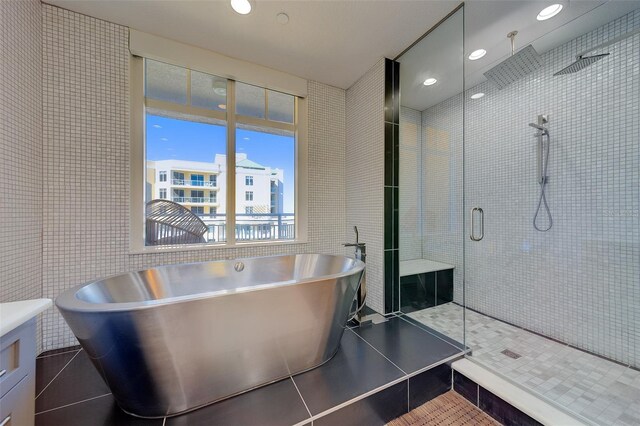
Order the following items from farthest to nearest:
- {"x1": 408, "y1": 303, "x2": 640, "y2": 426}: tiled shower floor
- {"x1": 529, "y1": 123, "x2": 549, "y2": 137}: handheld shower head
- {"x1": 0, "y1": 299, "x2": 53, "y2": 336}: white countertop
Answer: {"x1": 529, "y1": 123, "x2": 549, "y2": 137}: handheld shower head, {"x1": 408, "y1": 303, "x2": 640, "y2": 426}: tiled shower floor, {"x1": 0, "y1": 299, "x2": 53, "y2": 336}: white countertop

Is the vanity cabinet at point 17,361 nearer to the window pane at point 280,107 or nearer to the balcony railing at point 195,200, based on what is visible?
the balcony railing at point 195,200

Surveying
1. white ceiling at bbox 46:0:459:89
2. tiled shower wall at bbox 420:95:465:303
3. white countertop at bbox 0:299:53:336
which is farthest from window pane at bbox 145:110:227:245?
tiled shower wall at bbox 420:95:465:303

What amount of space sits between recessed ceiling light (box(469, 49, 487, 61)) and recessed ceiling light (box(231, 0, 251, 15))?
2.02 metres

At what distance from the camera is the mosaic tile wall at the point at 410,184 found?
2.43 m

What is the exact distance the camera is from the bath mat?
1311mm

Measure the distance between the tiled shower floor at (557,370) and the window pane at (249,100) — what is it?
9.13 ft

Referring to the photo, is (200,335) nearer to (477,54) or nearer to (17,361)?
(17,361)

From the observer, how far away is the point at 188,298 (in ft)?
3.67

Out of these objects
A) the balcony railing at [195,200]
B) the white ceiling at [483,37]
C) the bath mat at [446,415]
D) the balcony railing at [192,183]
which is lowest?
the bath mat at [446,415]

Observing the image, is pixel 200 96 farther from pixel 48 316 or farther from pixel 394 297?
pixel 394 297

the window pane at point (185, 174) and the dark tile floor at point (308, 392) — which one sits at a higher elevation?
the window pane at point (185, 174)

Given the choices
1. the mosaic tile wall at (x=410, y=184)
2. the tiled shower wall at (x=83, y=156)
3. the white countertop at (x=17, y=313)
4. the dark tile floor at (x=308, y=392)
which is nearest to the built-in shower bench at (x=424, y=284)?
the mosaic tile wall at (x=410, y=184)

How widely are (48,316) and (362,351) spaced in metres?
2.38

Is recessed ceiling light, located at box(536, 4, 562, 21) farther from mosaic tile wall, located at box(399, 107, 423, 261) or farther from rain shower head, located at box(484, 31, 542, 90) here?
mosaic tile wall, located at box(399, 107, 423, 261)
